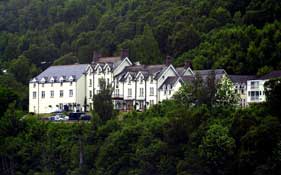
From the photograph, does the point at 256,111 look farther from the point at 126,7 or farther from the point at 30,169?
the point at 126,7

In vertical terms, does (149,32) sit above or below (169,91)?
above

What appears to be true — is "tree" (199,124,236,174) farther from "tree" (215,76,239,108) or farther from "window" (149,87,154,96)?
"window" (149,87,154,96)

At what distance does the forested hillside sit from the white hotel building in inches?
139

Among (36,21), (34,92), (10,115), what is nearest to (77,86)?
(34,92)

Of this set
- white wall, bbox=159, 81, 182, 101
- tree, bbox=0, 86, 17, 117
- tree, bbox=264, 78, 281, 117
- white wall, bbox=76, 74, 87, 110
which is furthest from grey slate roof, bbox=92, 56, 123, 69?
tree, bbox=264, 78, 281, 117

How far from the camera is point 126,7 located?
486ft

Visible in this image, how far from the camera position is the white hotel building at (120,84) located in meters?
89.8

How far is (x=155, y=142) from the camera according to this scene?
72.8 meters

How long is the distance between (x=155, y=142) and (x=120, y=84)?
74.7ft

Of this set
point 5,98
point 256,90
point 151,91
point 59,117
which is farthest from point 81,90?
point 256,90

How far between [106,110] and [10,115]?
894cm

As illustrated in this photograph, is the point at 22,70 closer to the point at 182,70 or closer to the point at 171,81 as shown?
the point at 182,70

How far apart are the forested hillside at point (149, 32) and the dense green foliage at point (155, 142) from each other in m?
16.6

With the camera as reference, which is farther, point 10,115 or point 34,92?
point 34,92
